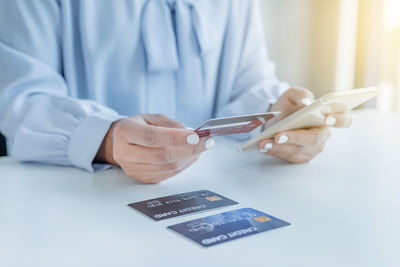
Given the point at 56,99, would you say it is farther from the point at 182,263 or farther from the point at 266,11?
the point at 266,11

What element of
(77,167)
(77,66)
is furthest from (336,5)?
(77,167)

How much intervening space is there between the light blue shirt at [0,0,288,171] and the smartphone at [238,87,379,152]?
0.98ft

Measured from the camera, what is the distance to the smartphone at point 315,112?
0.86 meters

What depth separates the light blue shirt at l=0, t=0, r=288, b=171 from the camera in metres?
0.98

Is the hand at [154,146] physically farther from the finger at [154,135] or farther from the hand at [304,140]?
the hand at [304,140]

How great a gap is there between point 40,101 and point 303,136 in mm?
613

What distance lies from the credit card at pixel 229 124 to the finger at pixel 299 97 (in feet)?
0.97

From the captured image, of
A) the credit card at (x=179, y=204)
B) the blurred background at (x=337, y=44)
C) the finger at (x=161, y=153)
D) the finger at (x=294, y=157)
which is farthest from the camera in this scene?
the blurred background at (x=337, y=44)

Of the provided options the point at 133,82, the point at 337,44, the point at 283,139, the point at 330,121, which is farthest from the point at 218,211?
the point at 337,44

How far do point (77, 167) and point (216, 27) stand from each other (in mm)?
662

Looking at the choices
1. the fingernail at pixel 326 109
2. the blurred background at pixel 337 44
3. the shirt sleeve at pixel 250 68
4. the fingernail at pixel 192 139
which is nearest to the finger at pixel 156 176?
the fingernail at pixel 192 139

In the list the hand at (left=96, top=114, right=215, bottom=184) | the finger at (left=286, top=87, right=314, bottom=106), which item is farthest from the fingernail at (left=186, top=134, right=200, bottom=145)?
the finger at (left=286, top=87, right=314, bottom=106)

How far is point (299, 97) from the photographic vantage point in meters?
1.12

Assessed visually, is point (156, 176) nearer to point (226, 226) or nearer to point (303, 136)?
point (226, 226)
